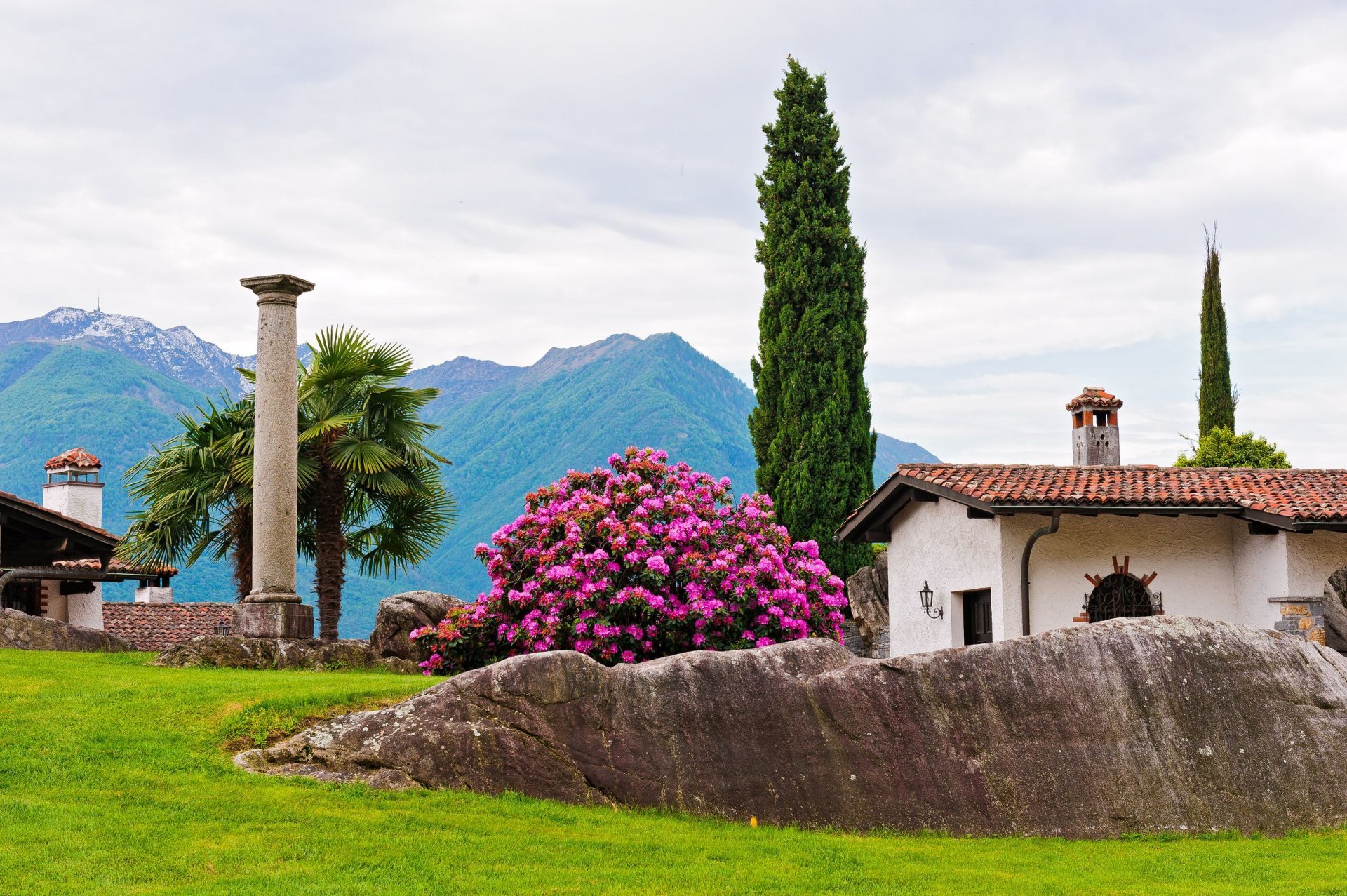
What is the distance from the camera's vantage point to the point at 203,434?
23.0 meters

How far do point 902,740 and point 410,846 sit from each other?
4.08 m

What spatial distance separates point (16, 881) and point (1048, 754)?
7.48 meters

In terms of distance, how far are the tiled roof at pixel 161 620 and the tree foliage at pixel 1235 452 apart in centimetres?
2462

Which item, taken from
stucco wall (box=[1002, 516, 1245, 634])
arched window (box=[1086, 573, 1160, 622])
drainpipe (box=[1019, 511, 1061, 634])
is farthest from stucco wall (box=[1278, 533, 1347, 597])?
drainpipe (box=[1019, 511, 1061, 634])

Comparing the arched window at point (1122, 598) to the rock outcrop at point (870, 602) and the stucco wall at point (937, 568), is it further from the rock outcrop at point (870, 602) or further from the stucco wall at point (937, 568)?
the rock outcrop at point (870, 602)

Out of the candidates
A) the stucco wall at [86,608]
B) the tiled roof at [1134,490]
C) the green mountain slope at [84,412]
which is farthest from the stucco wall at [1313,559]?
the green mountain slope at [84,412]

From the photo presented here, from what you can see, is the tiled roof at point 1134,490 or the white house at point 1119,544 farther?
the white house at point 1119,544

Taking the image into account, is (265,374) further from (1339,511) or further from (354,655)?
(1339,511)

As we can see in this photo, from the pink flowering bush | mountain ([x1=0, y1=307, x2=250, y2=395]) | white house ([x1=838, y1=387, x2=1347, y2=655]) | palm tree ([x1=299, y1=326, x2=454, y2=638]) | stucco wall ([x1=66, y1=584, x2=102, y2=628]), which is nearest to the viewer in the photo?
the pink flowering bush

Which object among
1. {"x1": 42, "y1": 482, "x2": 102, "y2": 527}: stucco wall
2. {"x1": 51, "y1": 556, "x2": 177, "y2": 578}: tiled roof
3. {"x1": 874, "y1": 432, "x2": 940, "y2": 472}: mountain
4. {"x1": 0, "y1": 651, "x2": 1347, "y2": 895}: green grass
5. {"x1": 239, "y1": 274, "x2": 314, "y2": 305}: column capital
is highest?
Result: {"x1": 874, "y1": 432, "x2": 940, "y2": 472}: mountain

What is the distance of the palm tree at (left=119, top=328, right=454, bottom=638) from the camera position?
2195cm

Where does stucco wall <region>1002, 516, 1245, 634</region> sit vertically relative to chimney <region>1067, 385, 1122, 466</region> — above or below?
below

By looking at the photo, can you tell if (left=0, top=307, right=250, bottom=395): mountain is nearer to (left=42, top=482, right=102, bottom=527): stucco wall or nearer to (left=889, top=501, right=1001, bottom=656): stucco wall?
(left=42, top=482, right=102, bottom=527): stucco wall

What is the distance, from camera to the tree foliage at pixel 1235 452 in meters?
31.6
